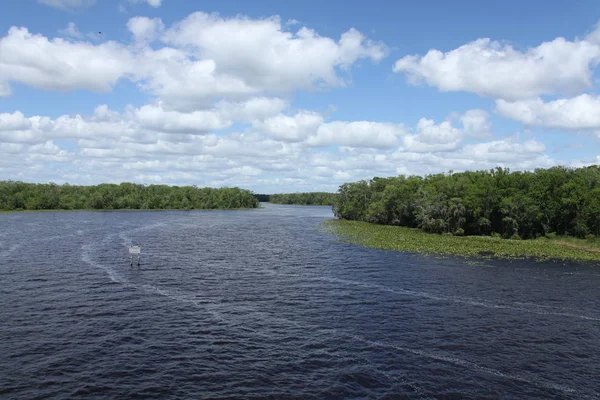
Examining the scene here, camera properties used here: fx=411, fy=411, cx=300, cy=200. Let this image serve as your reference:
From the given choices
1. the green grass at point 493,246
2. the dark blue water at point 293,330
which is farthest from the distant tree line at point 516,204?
the dark blue water at point 293,330

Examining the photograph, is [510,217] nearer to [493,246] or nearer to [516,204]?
[516,204]

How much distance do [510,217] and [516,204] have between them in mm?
3872

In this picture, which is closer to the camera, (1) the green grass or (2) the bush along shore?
(1) the green grass

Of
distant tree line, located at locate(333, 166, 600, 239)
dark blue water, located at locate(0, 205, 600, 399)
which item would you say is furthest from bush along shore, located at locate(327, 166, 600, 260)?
dark blue water, located at locate(0, 205, 600, 399)

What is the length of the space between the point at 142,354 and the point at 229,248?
178 feet

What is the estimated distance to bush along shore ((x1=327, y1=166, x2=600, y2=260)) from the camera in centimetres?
8862

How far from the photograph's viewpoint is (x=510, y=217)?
350 ft

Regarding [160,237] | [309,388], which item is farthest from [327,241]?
[309,388]

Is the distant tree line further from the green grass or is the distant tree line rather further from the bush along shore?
the green grass

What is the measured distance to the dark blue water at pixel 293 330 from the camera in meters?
25.6

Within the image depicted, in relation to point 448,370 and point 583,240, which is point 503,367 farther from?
point 583,240

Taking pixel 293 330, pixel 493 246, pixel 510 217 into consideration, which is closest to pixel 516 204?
pixel 510 217

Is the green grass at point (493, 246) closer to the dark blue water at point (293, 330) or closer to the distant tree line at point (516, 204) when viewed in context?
the distant tree line at point (516, 204)

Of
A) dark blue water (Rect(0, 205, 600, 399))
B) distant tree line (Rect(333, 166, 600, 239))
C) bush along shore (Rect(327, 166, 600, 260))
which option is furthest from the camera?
distant tree line (Rect(333, 166, 600, 239))
